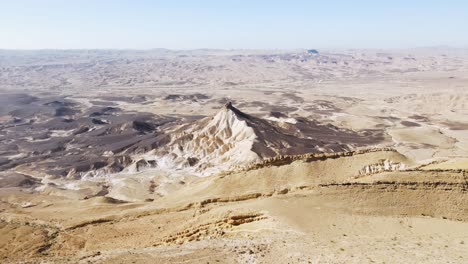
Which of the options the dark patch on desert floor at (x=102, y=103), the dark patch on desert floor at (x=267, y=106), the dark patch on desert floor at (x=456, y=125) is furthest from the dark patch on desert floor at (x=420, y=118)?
the dark patch on desert floor at (x=102, y=103)

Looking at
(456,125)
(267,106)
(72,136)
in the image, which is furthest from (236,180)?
(267,106)

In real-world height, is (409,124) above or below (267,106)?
below

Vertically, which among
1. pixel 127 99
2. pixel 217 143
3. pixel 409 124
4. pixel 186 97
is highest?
pixel 217 143

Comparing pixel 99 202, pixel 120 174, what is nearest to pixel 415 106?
pixel 120 174

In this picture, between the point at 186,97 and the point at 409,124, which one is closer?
the point at 409,124

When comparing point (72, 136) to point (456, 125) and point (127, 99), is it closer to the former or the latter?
point (127, 99)

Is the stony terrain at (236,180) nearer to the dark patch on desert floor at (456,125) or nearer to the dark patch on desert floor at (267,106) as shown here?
the dark patch on desert floor at (456,125)

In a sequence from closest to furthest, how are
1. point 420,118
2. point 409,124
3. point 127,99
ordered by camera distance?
1. point 409,124
2. point 420,118
3. point 127,99

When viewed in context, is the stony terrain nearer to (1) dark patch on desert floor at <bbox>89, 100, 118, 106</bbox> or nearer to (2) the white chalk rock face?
(2) the white chalk rock face

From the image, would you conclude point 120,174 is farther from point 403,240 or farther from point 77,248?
point 403,240
